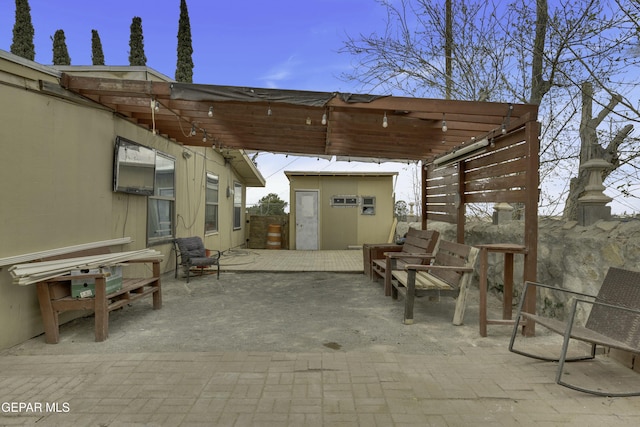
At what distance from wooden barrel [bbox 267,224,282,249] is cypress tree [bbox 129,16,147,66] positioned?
1513 centimetres

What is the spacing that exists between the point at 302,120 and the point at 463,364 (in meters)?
3.46

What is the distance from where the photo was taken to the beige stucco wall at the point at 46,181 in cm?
325

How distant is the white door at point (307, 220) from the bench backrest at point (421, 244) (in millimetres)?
6725

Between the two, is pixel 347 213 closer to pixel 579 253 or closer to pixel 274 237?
pixel 274 237

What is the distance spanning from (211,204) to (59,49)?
63.2 feet

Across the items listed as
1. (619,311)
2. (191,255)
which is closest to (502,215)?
(619,311)

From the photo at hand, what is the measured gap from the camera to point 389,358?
10.1ft

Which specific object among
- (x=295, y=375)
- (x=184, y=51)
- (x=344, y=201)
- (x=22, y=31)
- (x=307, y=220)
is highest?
(x=184, y=51)

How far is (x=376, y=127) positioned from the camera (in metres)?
5.19

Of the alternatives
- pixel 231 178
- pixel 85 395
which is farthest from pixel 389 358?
pixel 231 178

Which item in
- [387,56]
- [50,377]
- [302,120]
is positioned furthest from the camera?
[387,56]

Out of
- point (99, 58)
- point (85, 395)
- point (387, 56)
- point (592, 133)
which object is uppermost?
point (99, 58)

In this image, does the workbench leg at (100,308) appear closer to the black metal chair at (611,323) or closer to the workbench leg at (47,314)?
the workbench leg at (47,314)

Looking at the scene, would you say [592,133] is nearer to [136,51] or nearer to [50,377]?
[50,377]
